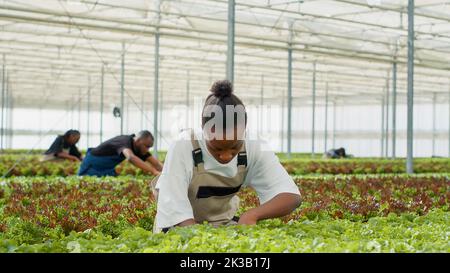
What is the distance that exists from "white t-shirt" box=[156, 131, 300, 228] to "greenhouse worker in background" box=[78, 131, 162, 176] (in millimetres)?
5231

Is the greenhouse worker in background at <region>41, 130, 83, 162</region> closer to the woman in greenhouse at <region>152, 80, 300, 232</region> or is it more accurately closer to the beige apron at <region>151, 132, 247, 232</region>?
the beige apron at <region>151, 132, 247, 232</region>

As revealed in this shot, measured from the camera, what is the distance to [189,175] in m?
4.09

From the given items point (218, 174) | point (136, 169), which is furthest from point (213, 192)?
point (136, 169)

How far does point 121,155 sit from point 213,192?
5860mm

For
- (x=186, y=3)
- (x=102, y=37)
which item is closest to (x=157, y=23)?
(x=186, y=3)

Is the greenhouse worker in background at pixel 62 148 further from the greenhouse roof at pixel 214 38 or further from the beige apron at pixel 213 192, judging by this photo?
the beige apron at pixel 213 192

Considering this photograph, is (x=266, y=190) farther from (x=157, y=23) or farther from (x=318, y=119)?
(x=318, y=119)

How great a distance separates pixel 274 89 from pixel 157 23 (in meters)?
24.6

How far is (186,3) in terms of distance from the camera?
17.9 metres

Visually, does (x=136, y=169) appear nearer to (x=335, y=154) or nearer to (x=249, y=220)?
(x=249, y=220)

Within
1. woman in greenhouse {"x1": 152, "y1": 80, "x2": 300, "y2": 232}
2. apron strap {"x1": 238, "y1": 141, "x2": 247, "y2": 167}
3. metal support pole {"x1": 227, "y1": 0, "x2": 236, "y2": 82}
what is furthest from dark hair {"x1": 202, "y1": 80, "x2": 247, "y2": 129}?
metal support pole {"x1": 227, "y1": 0, "x2": 236, "y2": 82}

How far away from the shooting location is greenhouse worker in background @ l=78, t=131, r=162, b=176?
9531 mm

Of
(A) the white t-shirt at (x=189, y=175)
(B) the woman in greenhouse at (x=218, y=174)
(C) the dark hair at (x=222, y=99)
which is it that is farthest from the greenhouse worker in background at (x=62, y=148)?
(C) the dark hair at (x=222, y=99)
